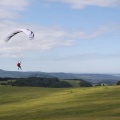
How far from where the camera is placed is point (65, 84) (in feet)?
533

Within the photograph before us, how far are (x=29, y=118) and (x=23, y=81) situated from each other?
116131mm

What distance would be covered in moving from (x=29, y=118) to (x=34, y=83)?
12037 cm

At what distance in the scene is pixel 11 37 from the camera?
149ft

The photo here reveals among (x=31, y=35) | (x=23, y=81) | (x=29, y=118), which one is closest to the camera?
(x=31, y=35)

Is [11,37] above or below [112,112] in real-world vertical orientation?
above

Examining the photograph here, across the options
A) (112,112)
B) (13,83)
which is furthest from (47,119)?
(13,83)

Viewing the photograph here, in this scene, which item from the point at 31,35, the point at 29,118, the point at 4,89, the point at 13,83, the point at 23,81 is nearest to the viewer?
the point at 31,35

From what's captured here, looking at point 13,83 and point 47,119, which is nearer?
point 47,119

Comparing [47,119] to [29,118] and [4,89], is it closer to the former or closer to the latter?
[29,118]

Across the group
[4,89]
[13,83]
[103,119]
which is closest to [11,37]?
[103,119]

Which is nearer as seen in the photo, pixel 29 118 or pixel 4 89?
pixel 29 118

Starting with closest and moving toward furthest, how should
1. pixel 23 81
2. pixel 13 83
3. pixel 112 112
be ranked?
pixel 112 112 < pixel 13 83 < pixel 23 81

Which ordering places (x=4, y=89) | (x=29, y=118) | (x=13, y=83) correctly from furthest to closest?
(x=13, y=83)
(x=4, y=89)
(x=29, y=118)

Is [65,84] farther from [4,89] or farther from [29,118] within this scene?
[29,118]
